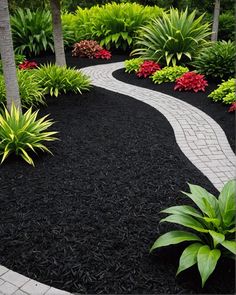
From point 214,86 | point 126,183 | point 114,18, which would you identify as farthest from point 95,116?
point 114,18

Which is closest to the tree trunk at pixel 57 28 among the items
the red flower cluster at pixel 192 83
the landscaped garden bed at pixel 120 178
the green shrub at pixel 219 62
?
the landscaped garden bed at pixel 120 178

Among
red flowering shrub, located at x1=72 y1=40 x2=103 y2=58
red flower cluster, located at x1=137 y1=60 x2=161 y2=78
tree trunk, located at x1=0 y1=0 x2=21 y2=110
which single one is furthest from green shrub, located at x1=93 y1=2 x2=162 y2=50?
tree trunk, located at x1=0 y1=0 x2=21 y2=110

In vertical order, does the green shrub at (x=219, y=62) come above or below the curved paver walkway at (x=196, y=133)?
above

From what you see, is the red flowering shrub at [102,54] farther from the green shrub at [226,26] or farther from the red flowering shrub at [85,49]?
the green shrub at [226,26]

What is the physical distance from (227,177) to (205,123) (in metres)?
2.15

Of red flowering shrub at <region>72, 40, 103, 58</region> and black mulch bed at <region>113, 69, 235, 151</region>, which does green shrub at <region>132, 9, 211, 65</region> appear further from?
red flowering shrub at <region>72, 40, 103, 58</region>

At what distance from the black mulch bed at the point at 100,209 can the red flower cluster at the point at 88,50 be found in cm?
677

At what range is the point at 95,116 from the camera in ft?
23.5

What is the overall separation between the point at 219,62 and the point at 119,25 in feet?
19.0

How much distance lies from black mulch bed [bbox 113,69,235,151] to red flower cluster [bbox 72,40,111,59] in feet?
7.48

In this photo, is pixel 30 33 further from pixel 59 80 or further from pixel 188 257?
pixel 188 257

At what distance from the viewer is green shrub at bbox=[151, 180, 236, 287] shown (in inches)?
124

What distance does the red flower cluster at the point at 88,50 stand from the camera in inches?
518

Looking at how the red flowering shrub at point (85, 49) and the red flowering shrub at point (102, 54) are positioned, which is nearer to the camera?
the red flowering shrub at point (85, 49)
